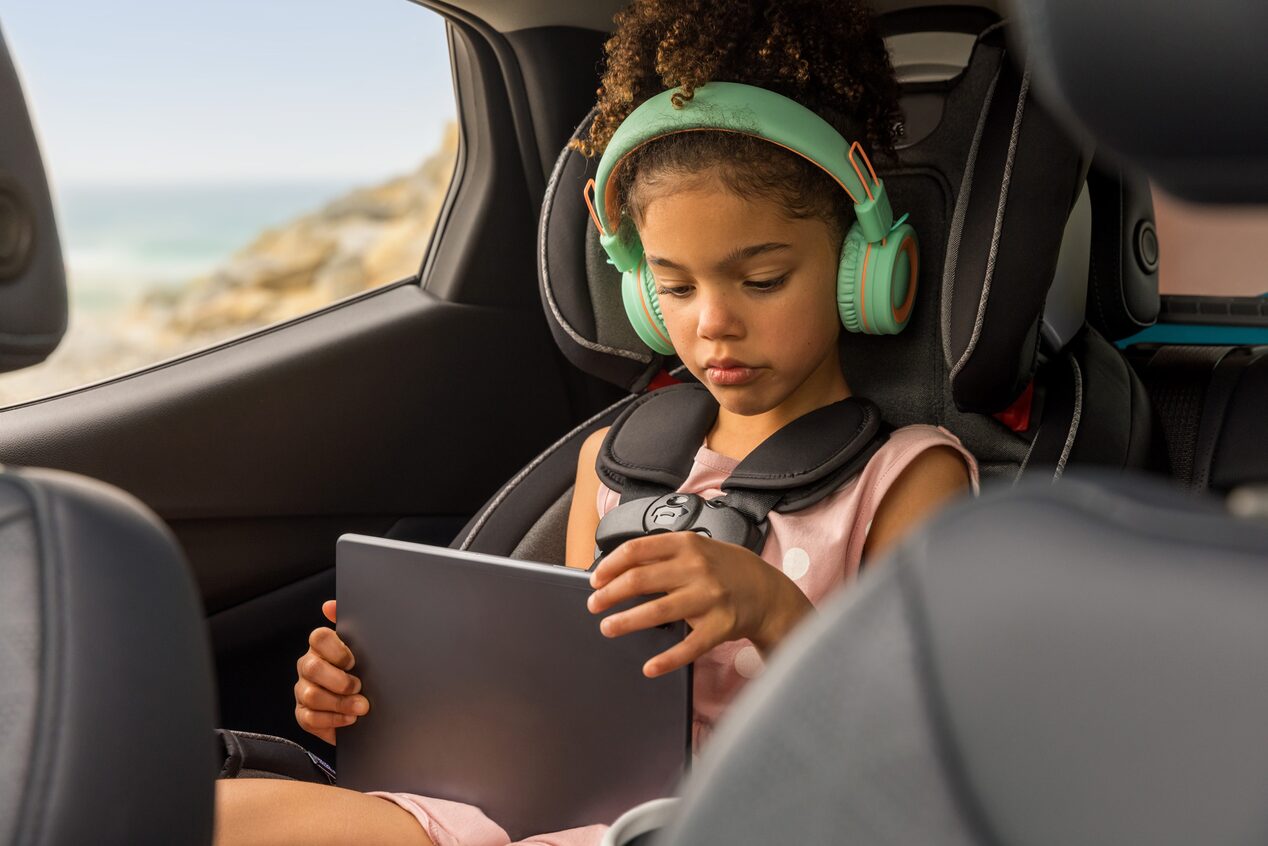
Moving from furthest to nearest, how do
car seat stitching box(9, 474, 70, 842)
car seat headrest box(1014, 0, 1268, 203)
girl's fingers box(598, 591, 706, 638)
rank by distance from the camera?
girl's fingers box(598, 591, 706, 638)
car seat stitching box(9, 474, 70, 842)
car seat headrest box(1014, 0, 1268, 203)

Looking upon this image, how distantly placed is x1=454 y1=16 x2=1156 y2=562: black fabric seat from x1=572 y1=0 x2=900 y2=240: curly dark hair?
0.10m

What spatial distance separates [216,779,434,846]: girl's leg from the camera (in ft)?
4.01

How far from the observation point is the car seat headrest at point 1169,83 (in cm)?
53

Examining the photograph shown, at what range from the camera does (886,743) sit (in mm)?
602

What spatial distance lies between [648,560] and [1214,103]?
2.23 ft

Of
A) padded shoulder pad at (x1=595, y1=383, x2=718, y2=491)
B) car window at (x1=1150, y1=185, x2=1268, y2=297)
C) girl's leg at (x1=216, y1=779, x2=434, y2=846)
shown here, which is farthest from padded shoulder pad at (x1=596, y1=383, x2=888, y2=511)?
car window at (x1=1150, y1=185, x2=1268, y2=297)

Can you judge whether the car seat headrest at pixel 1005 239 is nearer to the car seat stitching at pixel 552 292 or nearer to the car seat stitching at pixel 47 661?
the car seat stitching at pixel 552 292

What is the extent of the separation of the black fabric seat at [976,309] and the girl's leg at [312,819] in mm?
445

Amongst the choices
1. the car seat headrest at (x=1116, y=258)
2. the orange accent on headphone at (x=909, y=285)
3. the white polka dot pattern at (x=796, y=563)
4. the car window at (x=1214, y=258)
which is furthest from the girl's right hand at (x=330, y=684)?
the car window at (x=1214, y=258)

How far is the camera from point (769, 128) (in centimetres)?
136

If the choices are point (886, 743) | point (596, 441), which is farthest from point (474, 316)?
point (886, 743)

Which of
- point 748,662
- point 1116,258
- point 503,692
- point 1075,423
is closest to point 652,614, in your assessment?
point 503,692

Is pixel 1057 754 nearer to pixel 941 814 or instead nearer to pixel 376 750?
pixel 941 814

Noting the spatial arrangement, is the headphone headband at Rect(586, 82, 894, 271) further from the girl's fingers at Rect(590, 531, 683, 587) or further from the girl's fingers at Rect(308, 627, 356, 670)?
the girl's fingers at Rect(308, 627, 356, 670)
